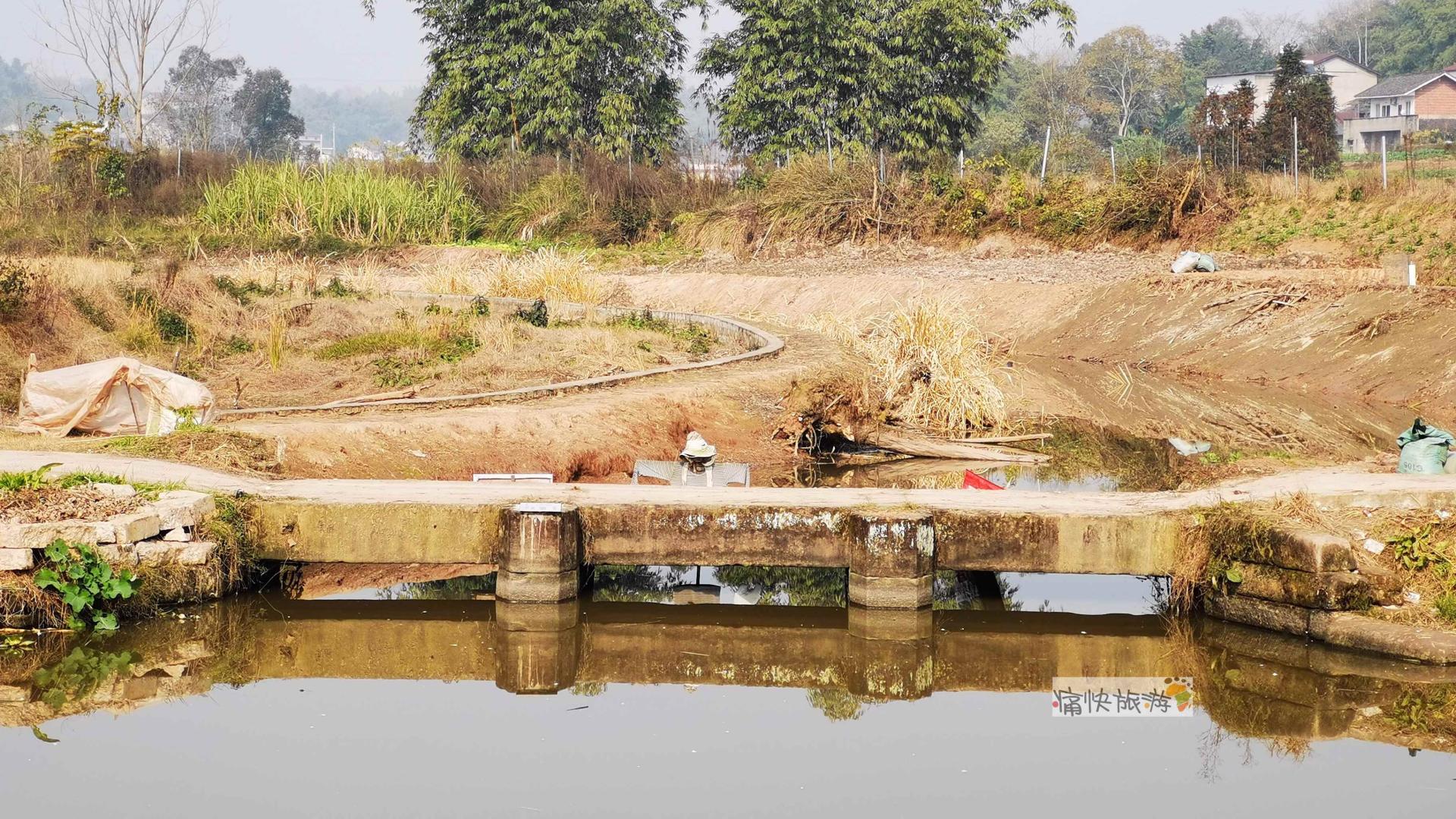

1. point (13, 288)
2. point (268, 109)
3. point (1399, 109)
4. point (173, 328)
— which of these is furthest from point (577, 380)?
point (268, 109)

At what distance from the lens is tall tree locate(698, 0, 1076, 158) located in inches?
1470

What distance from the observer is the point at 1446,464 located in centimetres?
1036

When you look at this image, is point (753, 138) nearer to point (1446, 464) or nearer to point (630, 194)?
point (630, 194)

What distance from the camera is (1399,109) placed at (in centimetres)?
7162

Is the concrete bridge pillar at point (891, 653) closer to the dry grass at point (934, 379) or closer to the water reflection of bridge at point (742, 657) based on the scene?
the water reflection of bridge at point (742, 657)

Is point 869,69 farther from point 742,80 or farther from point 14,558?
point 14,558

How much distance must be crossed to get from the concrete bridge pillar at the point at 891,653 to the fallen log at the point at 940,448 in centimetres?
539

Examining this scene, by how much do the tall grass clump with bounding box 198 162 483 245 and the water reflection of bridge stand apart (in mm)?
23030

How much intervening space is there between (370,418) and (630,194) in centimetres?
2252

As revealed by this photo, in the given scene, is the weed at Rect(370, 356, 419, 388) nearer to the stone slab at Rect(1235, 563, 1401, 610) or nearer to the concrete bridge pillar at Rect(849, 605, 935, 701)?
the concrete bridge pillar at Rect(849, 605, 935, 701)

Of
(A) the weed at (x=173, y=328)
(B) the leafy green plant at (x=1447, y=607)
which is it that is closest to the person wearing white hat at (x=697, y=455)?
(B) the leafy green plant at (x=1447, y=607)

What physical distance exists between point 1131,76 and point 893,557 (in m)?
72.5

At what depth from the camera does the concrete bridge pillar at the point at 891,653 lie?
8.38 meters

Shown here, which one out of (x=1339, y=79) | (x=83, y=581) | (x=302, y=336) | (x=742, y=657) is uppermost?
(x=1339, y=79)
